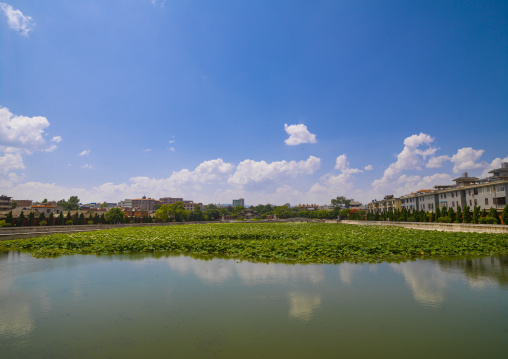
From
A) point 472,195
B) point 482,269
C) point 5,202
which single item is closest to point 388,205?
point 472,195

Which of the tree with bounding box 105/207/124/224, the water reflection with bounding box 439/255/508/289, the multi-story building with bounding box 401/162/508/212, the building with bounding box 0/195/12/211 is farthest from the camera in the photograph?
the building with bounding box 0/195/12/211

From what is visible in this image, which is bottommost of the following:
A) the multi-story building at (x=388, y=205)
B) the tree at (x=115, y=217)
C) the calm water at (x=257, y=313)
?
the calm water at (x=257, y=313)

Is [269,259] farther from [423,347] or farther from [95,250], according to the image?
[95,250]

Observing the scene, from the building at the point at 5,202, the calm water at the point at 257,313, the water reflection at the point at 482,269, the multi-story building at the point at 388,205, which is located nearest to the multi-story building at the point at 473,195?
the multi-story building at the point at 388,205

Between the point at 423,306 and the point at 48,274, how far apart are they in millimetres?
15272

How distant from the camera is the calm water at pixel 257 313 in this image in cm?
625

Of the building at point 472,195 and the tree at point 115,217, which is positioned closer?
the building at point 472,195

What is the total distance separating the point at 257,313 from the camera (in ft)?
26.9

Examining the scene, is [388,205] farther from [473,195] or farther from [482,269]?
[482,269]

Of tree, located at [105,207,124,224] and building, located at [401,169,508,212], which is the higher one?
building, located at [401,169,508,212]

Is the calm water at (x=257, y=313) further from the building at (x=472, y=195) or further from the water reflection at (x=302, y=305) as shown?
the building at (x=472, y=195)

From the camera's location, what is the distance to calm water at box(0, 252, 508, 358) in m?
6.25

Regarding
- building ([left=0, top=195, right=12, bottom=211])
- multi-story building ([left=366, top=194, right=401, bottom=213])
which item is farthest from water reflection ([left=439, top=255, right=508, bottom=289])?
building ([left=0, top=195, right=12, bottom=211])

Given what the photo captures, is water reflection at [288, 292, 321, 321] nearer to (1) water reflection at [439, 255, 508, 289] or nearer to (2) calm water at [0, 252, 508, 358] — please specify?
(2) calm water at [0, 252, 508, 358]
